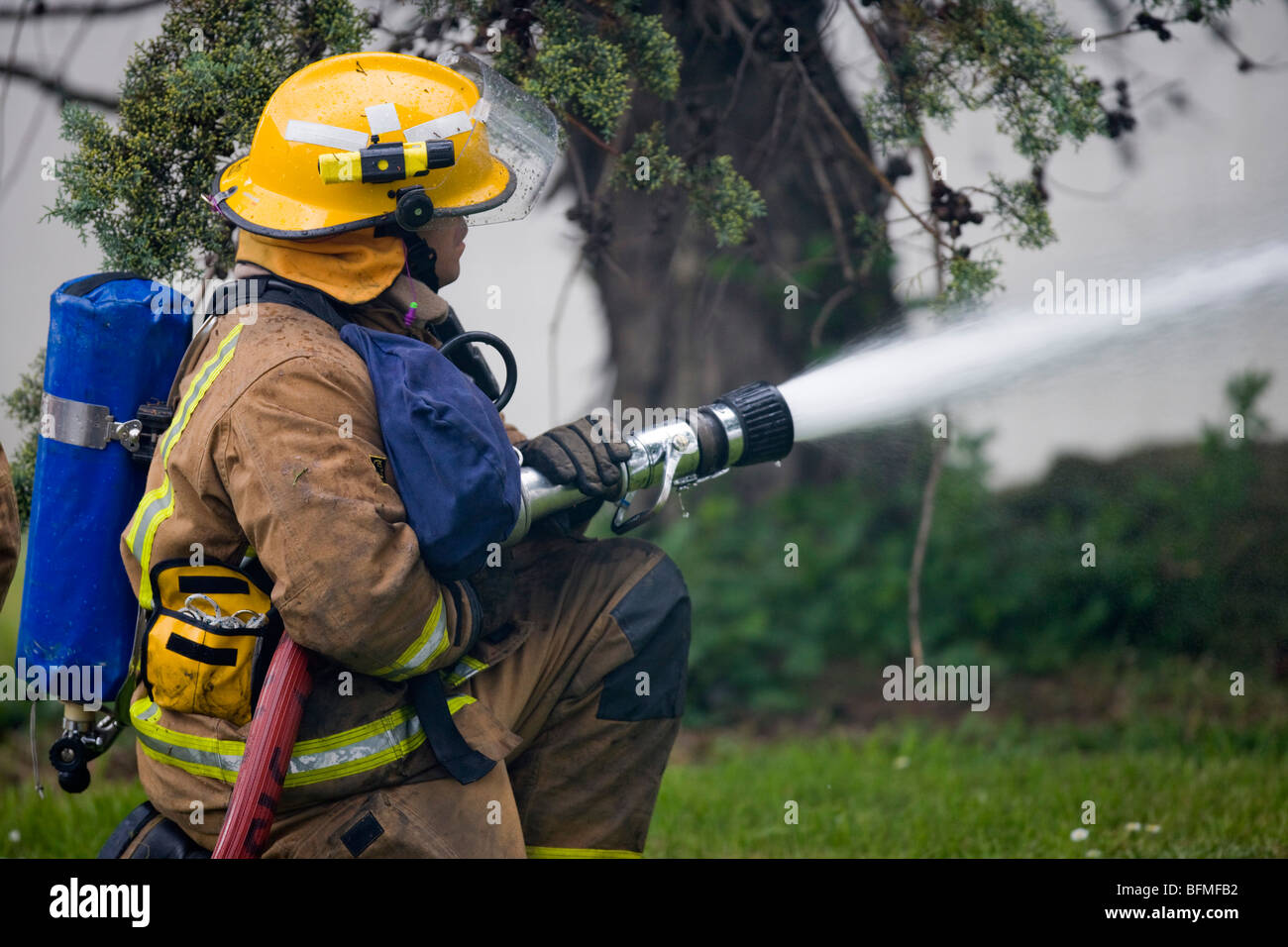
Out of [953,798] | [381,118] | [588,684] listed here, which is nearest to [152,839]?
[588,684]

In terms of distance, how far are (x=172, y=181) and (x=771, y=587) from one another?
12.0 ft

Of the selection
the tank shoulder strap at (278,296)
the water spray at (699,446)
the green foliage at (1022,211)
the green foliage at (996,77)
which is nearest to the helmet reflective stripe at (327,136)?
the tank shoulder strap at (278,296)

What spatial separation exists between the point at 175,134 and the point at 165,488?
1205mm

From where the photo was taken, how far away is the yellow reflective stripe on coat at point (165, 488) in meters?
2.52

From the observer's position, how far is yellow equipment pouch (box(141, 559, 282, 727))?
8.17 ft

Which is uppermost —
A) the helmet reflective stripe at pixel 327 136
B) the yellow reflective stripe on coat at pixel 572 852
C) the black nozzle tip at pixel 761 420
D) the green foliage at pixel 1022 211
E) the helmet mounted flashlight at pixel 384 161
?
the green foliage at pixel 1022 211

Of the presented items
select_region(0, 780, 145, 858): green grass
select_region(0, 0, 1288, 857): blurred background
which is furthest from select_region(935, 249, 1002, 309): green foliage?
select_region(0, 780, 145, 858): green grass

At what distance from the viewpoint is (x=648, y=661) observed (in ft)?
9.97

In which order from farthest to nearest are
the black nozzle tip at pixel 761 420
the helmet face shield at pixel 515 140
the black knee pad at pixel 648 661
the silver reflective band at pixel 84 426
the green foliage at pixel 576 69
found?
the green foliage at pixel 576 69
the black nozzle tip at pixel 761 420
the black knee pad at pixel 648 661
the helmet face shield at pixel 515 140
the silver reflective band at pixel 84 426

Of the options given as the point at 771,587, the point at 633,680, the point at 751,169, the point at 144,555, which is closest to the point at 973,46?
the point at 751,169

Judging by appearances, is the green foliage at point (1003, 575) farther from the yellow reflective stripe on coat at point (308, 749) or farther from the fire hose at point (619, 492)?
the yellow reflective stripe on coat at point (308, 749)

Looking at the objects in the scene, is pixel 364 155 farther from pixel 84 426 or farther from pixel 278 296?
pixel 84 426

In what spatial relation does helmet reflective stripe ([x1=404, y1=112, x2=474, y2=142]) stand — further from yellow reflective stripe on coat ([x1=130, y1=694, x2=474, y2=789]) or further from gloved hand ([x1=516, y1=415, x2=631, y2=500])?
yellow reflective stripe on coat ([x1=130, y1=694, x2=474, y2=789])
